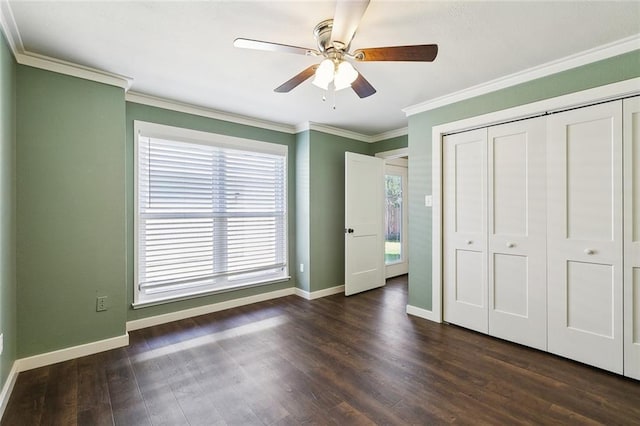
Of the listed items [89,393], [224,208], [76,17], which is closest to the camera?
[76,17]

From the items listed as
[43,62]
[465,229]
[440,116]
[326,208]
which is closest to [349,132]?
[326,208]

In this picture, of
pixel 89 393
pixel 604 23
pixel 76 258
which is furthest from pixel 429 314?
pixel 76 258

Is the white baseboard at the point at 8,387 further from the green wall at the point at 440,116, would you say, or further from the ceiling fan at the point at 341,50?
the green wall at the point at 440,116

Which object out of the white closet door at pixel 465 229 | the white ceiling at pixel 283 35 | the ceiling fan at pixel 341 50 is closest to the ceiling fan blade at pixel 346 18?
the ceiling fan at pixel 341 50

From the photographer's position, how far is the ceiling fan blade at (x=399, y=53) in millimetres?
1636

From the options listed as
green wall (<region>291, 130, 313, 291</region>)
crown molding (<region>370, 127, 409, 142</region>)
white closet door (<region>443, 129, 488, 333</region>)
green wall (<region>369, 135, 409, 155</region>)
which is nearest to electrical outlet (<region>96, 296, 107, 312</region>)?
green wall (<region>291, 130, 313, 291</region>)

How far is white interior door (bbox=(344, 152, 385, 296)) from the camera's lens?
4.32 meters

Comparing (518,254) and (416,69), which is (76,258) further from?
(518,254)

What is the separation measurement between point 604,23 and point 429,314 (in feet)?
9.27

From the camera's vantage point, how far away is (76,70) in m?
2.48

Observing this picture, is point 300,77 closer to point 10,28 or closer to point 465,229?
point 10,28

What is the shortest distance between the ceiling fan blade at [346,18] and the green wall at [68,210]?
2.20m

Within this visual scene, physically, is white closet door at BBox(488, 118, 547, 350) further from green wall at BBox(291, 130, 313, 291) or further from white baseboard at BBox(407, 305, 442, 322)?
green wall at BBox(291, 130, 313, 291)

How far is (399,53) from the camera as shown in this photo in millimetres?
1709
